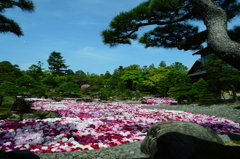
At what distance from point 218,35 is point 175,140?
7.69ft

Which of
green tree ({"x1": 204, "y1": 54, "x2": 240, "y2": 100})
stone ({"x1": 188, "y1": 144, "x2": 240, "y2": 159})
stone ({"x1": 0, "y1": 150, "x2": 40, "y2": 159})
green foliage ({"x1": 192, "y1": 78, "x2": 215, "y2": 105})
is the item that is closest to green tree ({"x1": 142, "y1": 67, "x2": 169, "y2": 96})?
green tree ({"x1": 204, "y1": 54, "x2": 240, "y2": 100})

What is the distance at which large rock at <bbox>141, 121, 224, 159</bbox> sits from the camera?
11.6ft

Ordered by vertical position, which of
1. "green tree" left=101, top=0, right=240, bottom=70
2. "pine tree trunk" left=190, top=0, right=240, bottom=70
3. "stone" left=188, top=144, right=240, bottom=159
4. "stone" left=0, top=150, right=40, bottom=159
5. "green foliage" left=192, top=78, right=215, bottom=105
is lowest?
"stone" left=0, top=150, right=40, bottom=159

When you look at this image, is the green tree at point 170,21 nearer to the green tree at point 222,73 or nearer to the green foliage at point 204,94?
the green foliage at point 204,94

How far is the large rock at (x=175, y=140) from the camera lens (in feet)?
11.6

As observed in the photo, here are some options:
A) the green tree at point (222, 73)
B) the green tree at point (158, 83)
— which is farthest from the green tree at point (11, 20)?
the green tree at point (158, 83)

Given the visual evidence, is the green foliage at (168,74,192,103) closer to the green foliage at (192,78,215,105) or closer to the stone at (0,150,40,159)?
the green foliage at (192,78,215,105)

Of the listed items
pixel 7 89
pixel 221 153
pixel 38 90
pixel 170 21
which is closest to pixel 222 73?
pixel 170 21

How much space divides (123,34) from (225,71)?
13.6 m

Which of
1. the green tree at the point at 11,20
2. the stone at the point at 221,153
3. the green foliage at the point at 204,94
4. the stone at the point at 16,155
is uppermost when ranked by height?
the green tree at the point at 11,20

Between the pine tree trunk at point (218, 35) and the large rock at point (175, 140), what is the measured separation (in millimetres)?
1841

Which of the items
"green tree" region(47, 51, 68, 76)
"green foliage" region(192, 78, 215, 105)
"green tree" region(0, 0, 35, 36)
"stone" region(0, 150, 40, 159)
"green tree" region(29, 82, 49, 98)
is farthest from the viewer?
"green tree" region(47, 51, 68, 76)

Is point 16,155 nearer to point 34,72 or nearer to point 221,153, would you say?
point 221,153

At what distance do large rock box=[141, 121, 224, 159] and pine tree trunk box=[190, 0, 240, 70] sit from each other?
6.04ft
